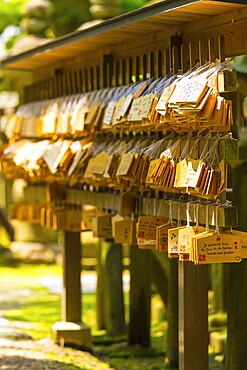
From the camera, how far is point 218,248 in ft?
16.9

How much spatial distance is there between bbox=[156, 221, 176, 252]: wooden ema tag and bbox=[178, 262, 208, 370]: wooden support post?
0.20 meters

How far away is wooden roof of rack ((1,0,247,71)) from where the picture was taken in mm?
5355

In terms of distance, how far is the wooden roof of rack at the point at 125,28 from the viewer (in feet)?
17.6

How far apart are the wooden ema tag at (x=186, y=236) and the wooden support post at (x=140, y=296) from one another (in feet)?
10.9

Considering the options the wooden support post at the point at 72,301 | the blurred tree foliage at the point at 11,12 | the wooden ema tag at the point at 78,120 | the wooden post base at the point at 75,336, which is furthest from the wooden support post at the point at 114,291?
the blurred tree foliage at the point at 11,12

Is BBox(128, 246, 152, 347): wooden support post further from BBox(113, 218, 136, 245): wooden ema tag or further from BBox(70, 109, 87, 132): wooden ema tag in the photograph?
BBox(113, 218, 136, 245): wooden ema tag

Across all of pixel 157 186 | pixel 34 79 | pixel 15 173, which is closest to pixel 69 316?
pixel 15 173

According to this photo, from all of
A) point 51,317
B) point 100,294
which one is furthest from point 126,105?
point 51,317

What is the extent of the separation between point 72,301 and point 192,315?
2990mm

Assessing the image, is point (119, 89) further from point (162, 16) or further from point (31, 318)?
point (31, 318)

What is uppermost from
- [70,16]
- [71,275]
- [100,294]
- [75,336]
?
[70,16]

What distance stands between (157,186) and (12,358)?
277cm

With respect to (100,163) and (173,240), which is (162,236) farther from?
(100,163)

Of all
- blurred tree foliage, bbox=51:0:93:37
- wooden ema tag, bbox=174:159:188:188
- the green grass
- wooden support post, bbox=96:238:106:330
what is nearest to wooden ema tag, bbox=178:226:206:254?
wooden ema tag, bbox=174:159:188:188
